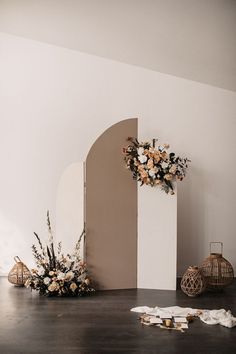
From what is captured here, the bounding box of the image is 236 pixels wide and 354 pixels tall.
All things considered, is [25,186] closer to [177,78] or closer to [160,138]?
[160,138]

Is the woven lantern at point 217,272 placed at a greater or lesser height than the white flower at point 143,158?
lesser

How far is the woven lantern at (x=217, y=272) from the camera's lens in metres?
4.89

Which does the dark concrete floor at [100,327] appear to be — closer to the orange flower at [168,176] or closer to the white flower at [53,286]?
the white flower at [53,286]

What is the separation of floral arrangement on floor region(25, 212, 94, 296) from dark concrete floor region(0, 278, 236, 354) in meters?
0.12

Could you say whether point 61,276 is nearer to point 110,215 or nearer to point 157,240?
point 110,215

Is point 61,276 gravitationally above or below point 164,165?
below

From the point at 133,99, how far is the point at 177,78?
0.61 metres

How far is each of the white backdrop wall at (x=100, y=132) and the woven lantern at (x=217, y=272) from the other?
25.2 inches

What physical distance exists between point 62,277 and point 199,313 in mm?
1431

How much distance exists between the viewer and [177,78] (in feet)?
18.5

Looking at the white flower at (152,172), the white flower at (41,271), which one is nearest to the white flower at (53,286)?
the white flower at (41,271)

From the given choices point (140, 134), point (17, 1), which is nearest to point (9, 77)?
point (17, 1)

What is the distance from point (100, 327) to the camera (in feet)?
12.1

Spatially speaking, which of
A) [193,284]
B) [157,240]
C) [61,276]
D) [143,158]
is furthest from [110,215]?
[193,284]
